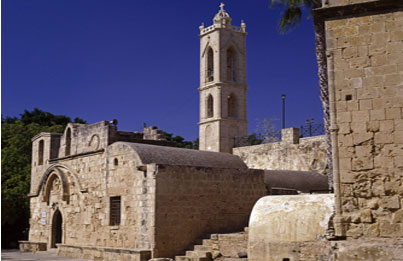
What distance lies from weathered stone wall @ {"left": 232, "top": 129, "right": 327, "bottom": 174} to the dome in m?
16.0

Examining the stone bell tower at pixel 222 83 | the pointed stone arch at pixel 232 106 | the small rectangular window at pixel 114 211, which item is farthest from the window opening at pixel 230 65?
the small rectangular window at pixel 114 211

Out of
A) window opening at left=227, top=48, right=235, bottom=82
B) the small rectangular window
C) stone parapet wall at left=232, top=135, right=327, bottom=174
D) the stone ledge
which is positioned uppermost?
window opening at left=227, top=48, right=235, bottom=82

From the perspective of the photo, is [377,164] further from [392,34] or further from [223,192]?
[223,192]

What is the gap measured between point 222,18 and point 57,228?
72.2 ft

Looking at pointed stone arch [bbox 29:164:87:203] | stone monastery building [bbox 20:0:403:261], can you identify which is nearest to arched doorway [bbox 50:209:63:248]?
stone monastery building [bbox 20:0:403:261]

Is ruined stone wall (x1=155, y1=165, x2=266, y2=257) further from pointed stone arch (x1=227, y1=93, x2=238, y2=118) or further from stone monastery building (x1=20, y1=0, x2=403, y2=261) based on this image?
pointed stone arch (x1=227, y1=93, x2=238, y2=118)

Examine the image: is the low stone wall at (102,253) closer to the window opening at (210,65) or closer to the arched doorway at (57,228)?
→ the arched doorway at (57,228)

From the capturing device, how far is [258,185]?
15703 millimetres

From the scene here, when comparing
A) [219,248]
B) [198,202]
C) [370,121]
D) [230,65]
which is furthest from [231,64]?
[370,121]

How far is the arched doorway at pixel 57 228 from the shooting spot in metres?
18.8

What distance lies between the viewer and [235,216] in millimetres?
15062

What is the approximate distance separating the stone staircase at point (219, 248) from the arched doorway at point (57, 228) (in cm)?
730

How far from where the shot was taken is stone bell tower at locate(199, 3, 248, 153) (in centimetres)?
3553

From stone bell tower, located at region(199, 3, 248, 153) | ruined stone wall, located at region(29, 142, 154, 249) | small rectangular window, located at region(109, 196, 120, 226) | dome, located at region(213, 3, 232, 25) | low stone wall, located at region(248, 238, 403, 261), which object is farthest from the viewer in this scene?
dome, located at region(213, 3, 232, 25)
